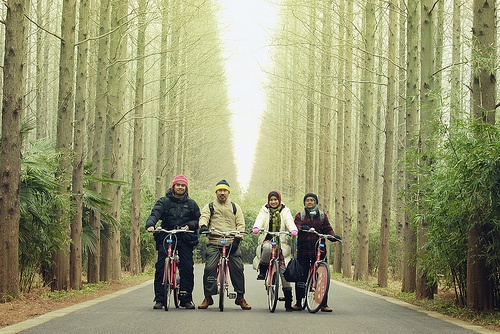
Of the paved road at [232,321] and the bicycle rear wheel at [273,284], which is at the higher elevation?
the bicycle rear wheel at [273,284]

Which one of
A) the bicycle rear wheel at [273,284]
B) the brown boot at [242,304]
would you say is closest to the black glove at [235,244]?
the bicycle rear wheel at [273,284]

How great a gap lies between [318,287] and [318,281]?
3.2 inches

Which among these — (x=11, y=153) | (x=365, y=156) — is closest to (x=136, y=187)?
(x=365, y=156)

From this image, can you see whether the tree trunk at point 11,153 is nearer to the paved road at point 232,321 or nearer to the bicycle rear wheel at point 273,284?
the paved road at point 232,321

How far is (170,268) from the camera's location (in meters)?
10.7

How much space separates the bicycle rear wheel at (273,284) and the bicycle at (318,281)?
53cm

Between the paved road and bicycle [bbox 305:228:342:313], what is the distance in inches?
6.5

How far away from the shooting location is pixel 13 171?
11.2m

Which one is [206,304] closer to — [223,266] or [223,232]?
[223,266]

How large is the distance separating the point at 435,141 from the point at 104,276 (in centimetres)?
940

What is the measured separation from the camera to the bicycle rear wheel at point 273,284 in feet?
34.5

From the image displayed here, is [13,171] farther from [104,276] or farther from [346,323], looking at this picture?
[104,276]

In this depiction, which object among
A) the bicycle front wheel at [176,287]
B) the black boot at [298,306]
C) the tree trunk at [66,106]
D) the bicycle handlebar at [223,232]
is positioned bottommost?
the black boot at [298,306]

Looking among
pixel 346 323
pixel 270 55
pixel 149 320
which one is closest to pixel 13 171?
pixel 149 320
